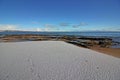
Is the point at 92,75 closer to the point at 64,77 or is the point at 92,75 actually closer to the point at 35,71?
the point at 64,77

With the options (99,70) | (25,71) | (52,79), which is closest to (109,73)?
(99,70)

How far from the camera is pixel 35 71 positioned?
21.9 ft

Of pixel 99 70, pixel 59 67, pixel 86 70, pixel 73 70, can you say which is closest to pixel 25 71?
pixel 59 67

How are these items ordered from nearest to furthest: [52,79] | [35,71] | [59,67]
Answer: [52,79] → [35,71] → [59,67]

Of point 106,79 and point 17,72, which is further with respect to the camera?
point 17,72

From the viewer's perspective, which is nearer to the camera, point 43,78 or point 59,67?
point 43,78

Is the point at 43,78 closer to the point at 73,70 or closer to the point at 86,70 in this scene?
the point at 73,70

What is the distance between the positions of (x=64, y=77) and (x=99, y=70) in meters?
2.04

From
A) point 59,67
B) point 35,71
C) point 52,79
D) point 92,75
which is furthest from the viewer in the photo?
point 59,67

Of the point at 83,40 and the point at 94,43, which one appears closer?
the point at 94,43

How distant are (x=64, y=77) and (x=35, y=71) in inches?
60.1

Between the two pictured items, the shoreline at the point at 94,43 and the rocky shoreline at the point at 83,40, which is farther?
the rocky shoreline at the point at 83,40

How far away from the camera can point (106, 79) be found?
5832mm

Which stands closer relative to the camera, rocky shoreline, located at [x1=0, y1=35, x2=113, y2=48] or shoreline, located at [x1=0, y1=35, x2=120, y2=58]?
shoreline, located at [x1=0, y1=35, x2=120, y2=58]
